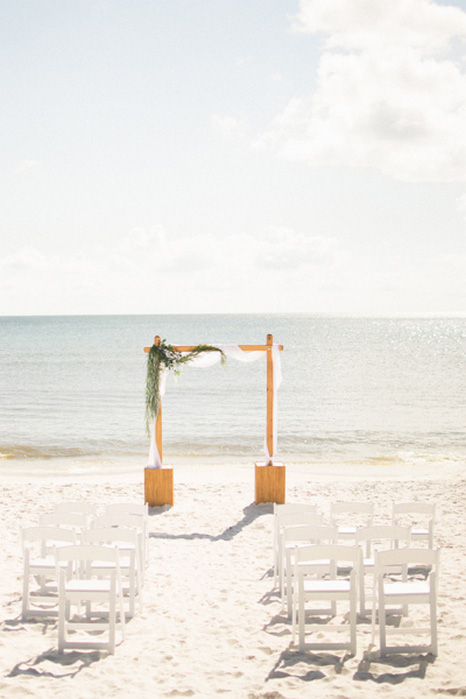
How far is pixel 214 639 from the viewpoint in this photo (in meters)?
5.29

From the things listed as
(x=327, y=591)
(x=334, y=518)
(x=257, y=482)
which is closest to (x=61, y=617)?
(x=327, y=591)

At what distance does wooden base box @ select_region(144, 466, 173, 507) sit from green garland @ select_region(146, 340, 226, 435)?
948 millimetres

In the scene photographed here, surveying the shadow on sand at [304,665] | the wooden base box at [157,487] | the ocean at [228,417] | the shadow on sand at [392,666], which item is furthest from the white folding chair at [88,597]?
the wooden base box at [157,487]

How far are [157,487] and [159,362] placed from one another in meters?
2.13

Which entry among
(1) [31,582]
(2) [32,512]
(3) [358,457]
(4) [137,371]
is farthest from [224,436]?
(4) [137,371]

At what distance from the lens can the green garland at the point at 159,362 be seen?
10289mm

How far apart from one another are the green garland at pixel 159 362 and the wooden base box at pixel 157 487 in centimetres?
95

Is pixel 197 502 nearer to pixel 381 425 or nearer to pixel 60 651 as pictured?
pixel 60 651

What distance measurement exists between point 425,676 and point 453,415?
65.3 feet

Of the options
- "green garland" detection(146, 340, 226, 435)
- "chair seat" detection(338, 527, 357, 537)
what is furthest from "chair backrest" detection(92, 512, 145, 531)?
"green garland" detection(146, 340, 226, 435)

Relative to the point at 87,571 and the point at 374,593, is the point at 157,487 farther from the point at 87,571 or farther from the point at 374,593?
the point at 374,593

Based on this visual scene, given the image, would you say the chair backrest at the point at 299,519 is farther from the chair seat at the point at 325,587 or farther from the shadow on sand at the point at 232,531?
the shadow on sand at the point at 232,531

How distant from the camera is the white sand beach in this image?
4461 mm

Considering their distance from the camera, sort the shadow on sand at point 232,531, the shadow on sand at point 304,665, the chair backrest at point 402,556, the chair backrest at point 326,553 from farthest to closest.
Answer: the shadow on sand at point 232,531
the chair backrest at point 326,553
the chair backrest at point 402,556
the shadow on sand at point 304,665
